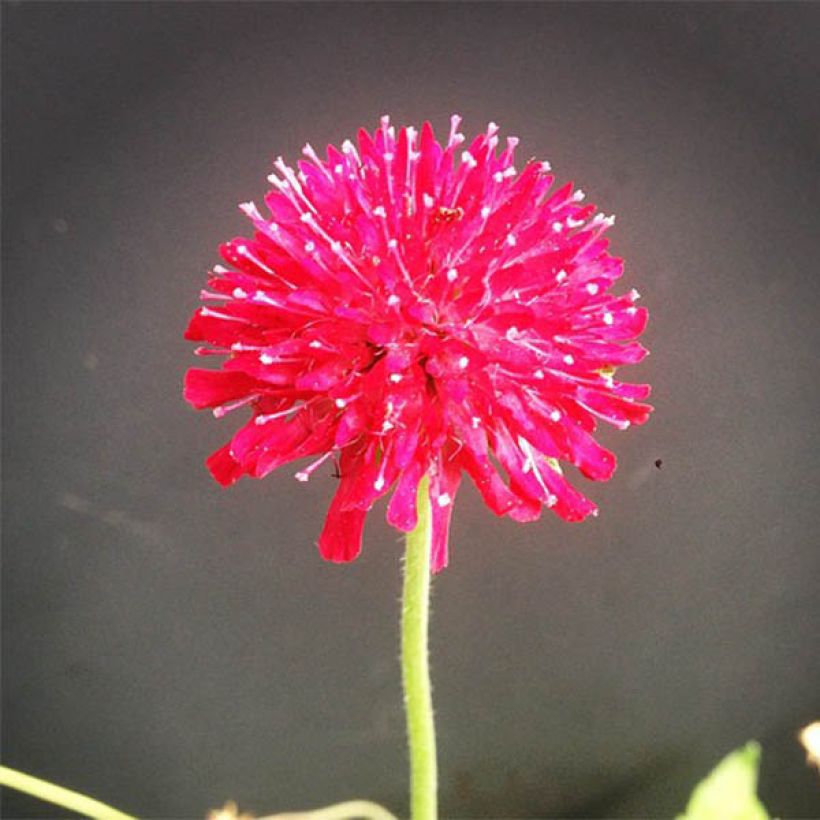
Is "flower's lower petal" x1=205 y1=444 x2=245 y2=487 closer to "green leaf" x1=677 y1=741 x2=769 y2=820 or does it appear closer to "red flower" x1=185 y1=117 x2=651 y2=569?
"red flower" x1=185 y1=117 x2=651 y2=569

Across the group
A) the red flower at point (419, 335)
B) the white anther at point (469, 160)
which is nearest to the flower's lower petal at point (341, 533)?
the red flower at point (419, 335)

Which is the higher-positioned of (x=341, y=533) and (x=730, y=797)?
(x=341, y=533)

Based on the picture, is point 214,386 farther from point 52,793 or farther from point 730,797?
point 730,797

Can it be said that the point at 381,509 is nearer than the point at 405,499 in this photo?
No

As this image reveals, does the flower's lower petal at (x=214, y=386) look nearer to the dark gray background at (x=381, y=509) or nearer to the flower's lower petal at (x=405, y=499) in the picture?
the flower's lower petal at (x=405, y=499)

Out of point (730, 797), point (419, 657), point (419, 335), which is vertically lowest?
point (730, 797)

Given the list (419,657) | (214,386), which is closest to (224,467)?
(214,386)

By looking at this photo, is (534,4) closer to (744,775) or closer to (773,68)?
(773,68)
